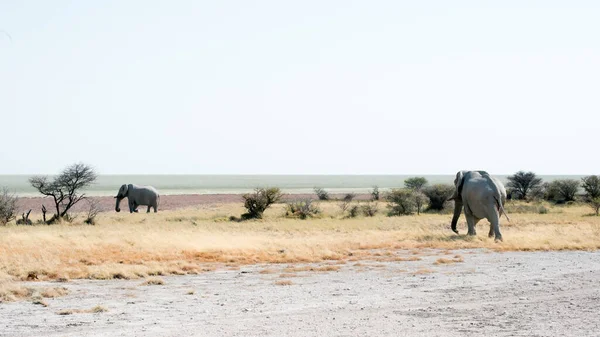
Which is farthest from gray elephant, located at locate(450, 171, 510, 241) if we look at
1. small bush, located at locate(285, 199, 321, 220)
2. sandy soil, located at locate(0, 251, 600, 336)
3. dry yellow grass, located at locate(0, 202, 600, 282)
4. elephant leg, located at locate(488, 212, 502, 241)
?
small bush, located at locate(285, 199, 321, 220)

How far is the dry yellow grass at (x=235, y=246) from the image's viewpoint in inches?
719

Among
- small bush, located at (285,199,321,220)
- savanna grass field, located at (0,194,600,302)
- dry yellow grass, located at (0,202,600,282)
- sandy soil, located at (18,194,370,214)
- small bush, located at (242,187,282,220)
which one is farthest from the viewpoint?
sandy soil, located at (18,194,370,214)

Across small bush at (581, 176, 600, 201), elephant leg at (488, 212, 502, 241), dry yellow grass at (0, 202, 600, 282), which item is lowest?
dry yellow grass at (0, 202, 600, 282)

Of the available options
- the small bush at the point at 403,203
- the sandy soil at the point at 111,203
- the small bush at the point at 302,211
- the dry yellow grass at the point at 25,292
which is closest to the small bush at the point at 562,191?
the small bush at the point at 403,203

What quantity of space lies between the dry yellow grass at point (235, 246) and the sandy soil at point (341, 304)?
5.23 ft

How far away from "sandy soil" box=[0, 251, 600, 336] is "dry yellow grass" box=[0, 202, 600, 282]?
159cm

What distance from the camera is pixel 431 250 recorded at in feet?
77.4

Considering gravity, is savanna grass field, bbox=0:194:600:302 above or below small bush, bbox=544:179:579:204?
below

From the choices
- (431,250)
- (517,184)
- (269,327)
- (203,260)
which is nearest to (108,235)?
(203,260)

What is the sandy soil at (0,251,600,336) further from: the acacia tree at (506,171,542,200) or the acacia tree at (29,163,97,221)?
the acacia tree at (506,171,542,200)

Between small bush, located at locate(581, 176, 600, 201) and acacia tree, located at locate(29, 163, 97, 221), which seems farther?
small bush, located at locate(581, 176, 600, 201)

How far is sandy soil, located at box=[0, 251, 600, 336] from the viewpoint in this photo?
10.6 m

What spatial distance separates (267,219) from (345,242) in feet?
51.6

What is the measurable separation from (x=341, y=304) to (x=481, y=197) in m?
15.1
